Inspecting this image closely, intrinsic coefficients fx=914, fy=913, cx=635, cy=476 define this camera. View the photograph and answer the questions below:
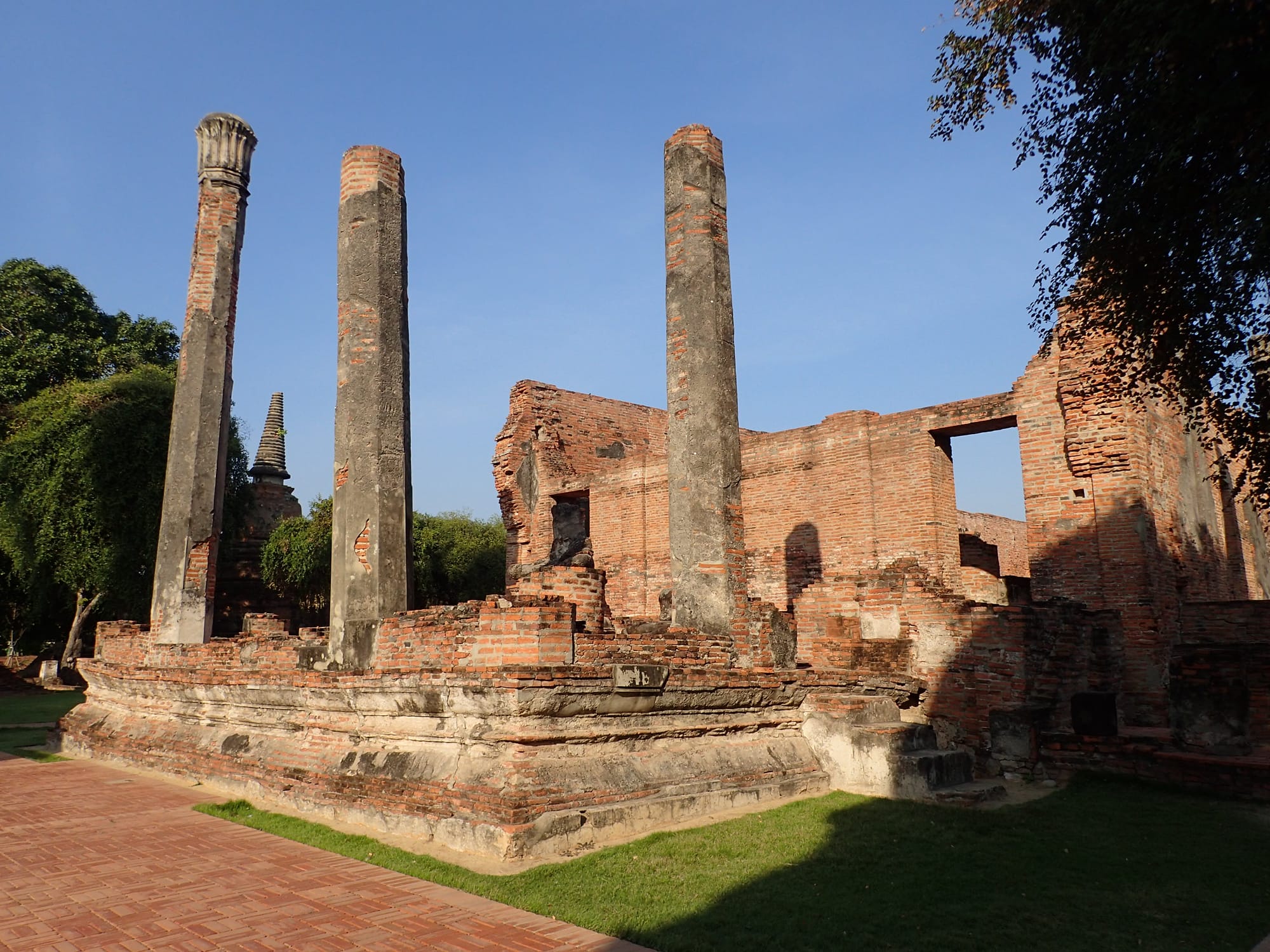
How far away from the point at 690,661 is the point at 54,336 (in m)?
24.6

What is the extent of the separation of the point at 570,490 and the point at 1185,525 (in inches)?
462

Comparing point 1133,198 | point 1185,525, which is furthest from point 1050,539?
point 1133,198

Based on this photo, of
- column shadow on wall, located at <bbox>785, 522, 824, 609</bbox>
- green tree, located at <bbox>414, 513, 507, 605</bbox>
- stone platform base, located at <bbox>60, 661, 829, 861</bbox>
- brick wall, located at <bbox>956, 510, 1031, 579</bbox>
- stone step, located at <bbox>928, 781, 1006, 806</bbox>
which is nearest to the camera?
stone platform base, located at <bbox>60, 661, 829, 861</bbox>

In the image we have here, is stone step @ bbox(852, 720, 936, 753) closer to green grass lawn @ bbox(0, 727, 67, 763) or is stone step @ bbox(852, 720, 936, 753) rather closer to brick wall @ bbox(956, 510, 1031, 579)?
green grass lawn @ bbox(0, 727, 67, 763)

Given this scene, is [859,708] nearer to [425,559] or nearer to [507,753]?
[507,753]

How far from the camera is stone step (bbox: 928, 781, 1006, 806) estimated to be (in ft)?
22.6

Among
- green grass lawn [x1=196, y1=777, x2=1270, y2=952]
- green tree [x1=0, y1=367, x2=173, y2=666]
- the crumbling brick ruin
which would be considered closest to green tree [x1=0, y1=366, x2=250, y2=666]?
green tree [x1=0, y1=367, x2=173, y2=666]

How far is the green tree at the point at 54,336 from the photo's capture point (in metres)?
24.0

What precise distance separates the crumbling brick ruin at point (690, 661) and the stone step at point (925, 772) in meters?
0.02

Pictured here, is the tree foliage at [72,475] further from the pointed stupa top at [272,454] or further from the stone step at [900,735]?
the stone step at [900,735]

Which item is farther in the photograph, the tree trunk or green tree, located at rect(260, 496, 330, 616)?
green tree, located at rect(260, 496, 330, 616)

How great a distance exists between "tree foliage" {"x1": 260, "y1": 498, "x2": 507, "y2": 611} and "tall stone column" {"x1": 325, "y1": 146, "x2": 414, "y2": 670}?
1420 cm

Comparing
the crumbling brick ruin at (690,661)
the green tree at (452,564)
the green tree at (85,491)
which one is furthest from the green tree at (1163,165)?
the green tree at (452,564)

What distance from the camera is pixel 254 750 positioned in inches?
317
